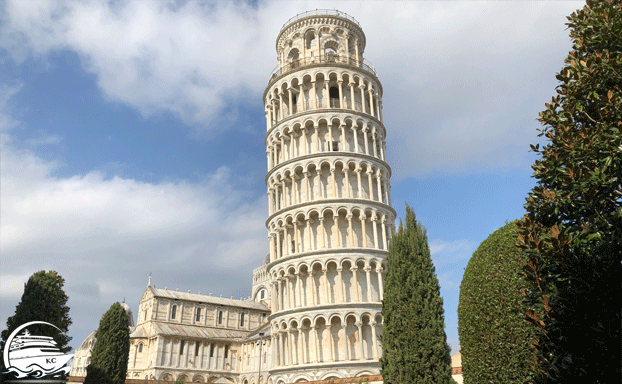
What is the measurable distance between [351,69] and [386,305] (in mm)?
25335

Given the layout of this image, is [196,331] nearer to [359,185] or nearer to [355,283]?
[355,283]

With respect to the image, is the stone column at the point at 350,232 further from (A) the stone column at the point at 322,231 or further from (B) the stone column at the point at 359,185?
(B) the stone column at the point at 359,185

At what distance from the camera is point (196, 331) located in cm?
6600

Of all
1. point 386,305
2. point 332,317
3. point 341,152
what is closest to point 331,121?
point 341,152

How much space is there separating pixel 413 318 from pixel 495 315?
8090 mm

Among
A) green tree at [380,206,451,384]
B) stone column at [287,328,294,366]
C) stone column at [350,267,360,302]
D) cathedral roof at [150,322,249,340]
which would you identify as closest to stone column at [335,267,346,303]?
stone column at [350,267,360,302]

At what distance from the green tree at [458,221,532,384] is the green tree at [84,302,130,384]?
78.7 ft

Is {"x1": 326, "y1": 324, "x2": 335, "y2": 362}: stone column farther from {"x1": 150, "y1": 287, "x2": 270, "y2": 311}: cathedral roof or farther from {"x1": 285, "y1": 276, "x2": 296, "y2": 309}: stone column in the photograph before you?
{"x1": 150, "y1": 287, "x2": 270, "y2": 311}: cathedral roof

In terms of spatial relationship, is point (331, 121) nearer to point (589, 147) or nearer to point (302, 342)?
point (302, 342)

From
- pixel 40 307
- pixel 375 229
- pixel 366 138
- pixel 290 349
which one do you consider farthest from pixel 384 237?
pixel 40 307

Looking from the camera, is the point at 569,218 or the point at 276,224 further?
the point at 276,224

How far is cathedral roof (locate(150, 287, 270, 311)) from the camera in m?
67.2

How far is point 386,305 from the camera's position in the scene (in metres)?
19.8

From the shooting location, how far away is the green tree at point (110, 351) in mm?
28427
